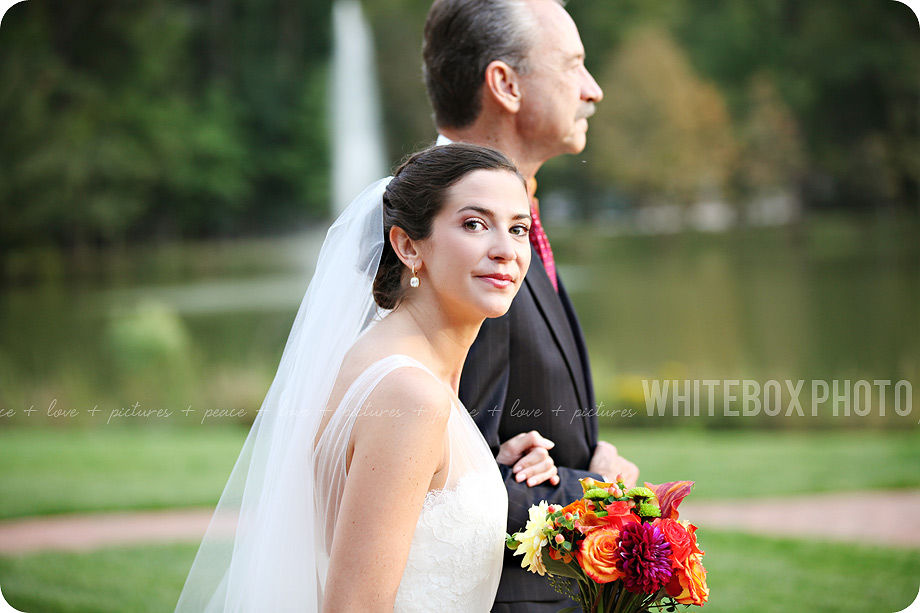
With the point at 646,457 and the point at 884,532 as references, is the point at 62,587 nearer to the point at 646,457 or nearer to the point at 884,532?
the point at 646,457

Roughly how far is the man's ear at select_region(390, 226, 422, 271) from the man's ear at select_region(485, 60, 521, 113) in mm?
732

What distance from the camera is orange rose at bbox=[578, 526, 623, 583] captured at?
6.12 feet

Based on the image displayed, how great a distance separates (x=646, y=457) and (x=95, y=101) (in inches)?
481

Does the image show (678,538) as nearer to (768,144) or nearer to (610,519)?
(610,519)

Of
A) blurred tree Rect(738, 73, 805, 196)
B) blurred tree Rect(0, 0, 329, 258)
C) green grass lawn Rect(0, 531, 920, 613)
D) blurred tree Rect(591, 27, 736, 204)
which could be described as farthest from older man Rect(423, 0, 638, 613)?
blurred tree Rect(0, 0, 329, 258)

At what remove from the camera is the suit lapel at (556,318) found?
254 cm

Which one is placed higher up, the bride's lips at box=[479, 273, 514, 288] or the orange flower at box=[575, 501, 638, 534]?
the bride's lips at box=[479, 273, 514, 288]

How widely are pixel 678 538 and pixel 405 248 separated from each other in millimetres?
994

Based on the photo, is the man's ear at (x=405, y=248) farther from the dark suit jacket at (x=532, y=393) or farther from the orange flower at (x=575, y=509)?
the orange flower at (x=575, y=509)

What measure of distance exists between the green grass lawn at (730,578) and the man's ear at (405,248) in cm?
432

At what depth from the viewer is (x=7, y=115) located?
552 inches

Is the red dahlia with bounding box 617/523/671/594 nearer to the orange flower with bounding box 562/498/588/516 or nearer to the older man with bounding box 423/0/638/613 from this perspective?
the orange flower with bounding box 562/498/588/516

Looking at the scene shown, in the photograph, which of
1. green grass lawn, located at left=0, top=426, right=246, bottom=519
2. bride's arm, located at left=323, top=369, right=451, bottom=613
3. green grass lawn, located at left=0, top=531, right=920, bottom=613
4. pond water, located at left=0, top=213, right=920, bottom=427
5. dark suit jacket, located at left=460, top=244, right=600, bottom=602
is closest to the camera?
bride's arm, located at left=323, top=369, right=451, bottom=613

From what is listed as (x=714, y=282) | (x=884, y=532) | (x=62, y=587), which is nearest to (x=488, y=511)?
(x=62, y=587)
